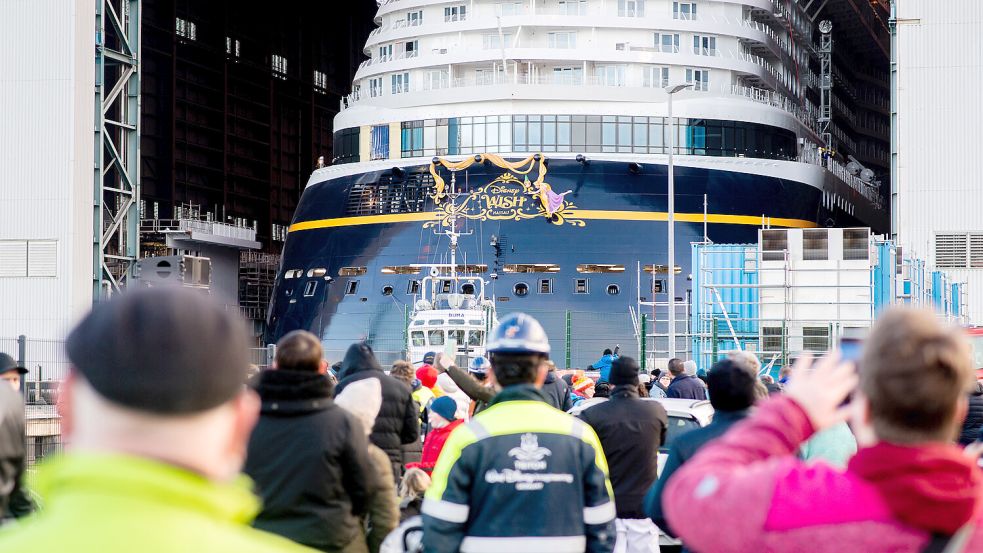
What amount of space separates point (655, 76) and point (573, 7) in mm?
3814

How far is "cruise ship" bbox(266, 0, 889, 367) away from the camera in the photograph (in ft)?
149

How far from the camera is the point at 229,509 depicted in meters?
2.22

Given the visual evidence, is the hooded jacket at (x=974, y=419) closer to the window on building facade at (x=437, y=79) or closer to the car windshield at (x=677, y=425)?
the car windshield at (x=677, y=425)

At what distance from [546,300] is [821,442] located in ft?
124

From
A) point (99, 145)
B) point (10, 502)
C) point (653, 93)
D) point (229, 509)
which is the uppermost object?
point (653, 93)

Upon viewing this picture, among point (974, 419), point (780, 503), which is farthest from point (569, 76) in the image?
point (780, 503)

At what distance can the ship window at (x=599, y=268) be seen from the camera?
45.2m

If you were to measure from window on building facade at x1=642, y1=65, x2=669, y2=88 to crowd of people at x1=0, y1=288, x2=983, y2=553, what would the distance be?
43.4 m

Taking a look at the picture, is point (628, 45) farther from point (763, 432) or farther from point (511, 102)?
point (763, 432)

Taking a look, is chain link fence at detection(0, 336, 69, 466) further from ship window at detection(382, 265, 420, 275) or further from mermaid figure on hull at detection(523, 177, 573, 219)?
mermaid figure on hull at detection(523, 177, 573, 219)

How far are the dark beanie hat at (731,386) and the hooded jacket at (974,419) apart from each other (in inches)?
303

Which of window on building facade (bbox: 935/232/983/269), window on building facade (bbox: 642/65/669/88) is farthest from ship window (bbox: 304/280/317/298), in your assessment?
window on building facade (bbox: 935/232/983/269)

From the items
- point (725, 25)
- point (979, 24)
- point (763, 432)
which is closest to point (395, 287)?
point (725, 25)

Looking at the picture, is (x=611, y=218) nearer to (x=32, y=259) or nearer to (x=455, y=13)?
(x=455, y=13)
